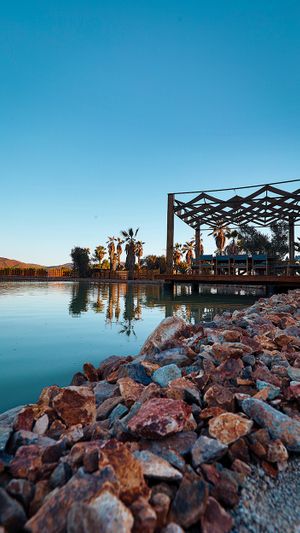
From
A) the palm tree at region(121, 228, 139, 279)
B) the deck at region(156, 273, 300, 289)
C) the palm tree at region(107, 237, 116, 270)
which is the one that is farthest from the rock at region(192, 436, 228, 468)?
the palm tree at region(107, 237, 116, 270)

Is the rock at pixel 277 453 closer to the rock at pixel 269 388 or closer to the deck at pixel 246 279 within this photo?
the rock at pixel 269 388

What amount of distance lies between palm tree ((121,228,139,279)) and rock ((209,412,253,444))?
91.2 ft

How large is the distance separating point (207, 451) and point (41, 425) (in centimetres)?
84

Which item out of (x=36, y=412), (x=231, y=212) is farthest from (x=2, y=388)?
(x=231, y=212)

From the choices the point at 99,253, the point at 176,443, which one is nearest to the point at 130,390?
the point at 176,443

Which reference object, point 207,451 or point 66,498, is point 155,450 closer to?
point 207,451

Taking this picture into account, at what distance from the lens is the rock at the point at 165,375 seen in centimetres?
174

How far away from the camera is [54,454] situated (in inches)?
42.3

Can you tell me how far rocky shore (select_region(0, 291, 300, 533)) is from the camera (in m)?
0.77

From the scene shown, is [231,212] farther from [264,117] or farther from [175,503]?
[175,503]

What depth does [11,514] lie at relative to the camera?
77cm

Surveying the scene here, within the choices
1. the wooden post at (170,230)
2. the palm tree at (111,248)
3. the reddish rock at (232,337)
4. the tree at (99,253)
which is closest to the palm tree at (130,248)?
the palm tree at (111,248)

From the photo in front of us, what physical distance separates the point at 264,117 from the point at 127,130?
625 cm

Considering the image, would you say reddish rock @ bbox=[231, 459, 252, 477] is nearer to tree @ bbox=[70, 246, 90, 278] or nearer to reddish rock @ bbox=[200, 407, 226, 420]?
reddish rock @ bbox=[200, 407, 226, 420]
